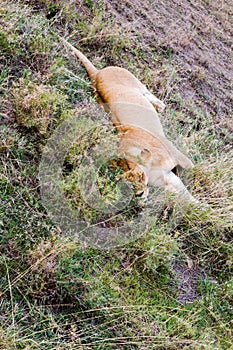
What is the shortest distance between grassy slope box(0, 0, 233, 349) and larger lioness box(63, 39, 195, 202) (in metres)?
0.16

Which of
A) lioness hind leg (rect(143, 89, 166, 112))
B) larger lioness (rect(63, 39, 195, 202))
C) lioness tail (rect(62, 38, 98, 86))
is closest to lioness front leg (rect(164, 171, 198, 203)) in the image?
larger lioness (rect(63, 39, 195, 202))

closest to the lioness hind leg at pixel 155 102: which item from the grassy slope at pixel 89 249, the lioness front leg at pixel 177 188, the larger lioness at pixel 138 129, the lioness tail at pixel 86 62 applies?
the larger lioness at pixel 138 129

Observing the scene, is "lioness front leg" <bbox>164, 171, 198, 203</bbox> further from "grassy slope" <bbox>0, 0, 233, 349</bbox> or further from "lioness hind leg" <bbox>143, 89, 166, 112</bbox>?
"lioness hind leg" <bbox>143, 89, 166, 112</bbox>

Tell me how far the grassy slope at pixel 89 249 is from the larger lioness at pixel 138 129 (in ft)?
0.51

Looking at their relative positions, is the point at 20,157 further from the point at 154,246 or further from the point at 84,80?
the point at 84,80

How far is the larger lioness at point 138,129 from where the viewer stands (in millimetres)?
3814

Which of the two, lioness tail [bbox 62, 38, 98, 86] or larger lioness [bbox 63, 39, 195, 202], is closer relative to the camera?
larger lioness [bbox 63, 39, 195, 202]

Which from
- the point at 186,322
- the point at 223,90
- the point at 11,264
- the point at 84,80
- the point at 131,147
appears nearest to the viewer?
the point at 11,264

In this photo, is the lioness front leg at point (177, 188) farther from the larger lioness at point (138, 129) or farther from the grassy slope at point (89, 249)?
the grassy slope at point (89, 249)

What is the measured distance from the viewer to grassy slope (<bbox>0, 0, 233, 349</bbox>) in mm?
2764

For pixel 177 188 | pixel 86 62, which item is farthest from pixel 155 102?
pixel 177 188

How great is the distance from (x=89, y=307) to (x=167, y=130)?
2198 mm

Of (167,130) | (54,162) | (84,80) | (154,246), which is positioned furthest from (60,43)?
(154,246)

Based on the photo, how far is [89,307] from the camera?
2.85 m
